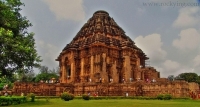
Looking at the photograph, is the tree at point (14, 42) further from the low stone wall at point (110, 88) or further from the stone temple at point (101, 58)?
the stone temple at point (101, 58)

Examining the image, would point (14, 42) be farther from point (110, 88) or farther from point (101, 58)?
point (101, 58)

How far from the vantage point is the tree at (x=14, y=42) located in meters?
18.9

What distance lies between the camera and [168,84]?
31453 millimetres

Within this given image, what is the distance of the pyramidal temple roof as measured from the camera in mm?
42553

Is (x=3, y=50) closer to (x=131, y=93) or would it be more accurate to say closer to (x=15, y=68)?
(x=15, y=68)

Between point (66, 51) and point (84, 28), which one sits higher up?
point (84, 28)

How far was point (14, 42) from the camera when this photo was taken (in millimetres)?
19625

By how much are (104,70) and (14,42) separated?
21654 millimetres

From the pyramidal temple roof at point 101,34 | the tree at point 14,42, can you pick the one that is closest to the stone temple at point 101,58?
the pyramidal temple roof at point 101,34

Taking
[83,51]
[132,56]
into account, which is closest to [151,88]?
[132,56]

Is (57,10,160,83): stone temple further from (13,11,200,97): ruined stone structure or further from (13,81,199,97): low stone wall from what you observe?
(13,81,199,97): low stone wall

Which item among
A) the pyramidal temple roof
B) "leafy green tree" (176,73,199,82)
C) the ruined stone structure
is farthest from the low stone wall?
"leafy green tree" (176,73,199,82)

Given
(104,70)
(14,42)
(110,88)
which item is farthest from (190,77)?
(14,42)

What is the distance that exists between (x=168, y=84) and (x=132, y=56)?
44.2 ft
